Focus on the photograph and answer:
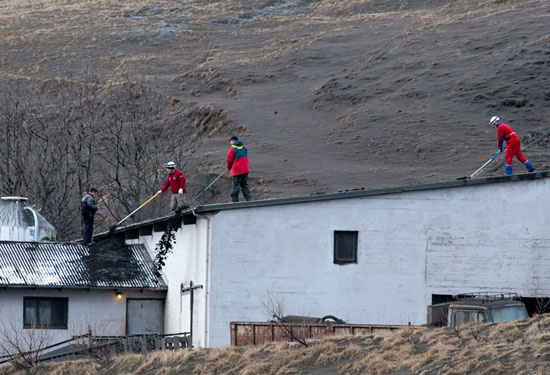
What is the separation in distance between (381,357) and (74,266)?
44.6 ft

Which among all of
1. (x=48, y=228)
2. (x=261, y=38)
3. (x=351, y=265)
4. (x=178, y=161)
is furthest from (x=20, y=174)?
(x=261, y=38)

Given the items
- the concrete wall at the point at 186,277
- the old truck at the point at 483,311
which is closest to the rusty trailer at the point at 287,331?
the old truck at the point at 483,311

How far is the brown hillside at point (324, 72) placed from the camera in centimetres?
6066

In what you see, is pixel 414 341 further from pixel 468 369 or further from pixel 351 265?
pixel 351 265

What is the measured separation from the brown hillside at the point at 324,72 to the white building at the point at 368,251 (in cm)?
2480

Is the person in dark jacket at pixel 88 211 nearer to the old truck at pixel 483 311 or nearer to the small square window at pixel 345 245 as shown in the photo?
the small square window at pixel 345 245

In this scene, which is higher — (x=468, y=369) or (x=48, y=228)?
(x=48, y=228)

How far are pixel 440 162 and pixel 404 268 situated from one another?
3098 cm

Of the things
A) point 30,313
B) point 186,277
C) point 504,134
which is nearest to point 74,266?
point 30,313

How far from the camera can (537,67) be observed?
70.4 meters

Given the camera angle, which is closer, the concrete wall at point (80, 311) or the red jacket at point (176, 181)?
the concrete wall at point (80, 311)

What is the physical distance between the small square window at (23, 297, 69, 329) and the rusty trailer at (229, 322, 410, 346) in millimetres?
6781

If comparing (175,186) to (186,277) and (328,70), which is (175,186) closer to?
(186,277)

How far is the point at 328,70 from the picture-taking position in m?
81.5
